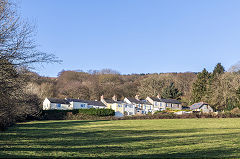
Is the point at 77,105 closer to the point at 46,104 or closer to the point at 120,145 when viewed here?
the point at 46,104

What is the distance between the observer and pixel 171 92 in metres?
84.5

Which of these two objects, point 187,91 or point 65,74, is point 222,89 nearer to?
point 187,91

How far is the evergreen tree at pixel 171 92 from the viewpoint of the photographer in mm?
82938

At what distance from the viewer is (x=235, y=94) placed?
55906 millimetres

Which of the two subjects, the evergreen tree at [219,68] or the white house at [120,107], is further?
the evergreen tree at [219,68]

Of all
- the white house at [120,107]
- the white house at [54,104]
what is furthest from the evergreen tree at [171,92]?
the white house at [54,104]

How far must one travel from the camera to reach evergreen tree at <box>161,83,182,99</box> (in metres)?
82.9

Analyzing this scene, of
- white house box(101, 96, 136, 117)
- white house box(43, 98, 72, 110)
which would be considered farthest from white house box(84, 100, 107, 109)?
white house box(43, 98, 72, 110)

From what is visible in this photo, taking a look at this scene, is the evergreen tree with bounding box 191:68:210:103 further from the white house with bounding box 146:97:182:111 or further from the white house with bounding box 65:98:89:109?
the white house with bounding box 65:98:89:109

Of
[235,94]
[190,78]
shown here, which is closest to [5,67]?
[235,94]

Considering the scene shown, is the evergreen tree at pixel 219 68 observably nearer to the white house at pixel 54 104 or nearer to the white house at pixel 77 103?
the white house at pixel 77 103

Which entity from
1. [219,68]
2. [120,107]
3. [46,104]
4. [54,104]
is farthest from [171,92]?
[46,104]

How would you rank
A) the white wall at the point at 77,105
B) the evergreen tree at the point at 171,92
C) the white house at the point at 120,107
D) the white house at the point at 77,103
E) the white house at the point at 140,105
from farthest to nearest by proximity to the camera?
the evergreen tree at the point at 171,92 < the white house at the point at 140,105 < the white house at the point at 120,107 < the white house at the point at 77,103 < the white wall at the point at 77,105

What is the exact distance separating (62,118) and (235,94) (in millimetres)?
37884
